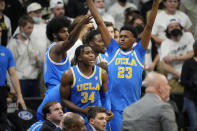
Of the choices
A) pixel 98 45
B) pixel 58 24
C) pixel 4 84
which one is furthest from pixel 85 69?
pixel 4 84

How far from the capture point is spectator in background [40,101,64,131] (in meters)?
7.18

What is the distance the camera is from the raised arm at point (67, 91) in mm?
7043

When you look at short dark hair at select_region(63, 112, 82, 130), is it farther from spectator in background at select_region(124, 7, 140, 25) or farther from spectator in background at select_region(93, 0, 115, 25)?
spectator in background at select_region(124, 7, 140, 25)

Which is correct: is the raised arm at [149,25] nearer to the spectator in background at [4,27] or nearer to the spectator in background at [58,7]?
the spectator in background at [58,7]

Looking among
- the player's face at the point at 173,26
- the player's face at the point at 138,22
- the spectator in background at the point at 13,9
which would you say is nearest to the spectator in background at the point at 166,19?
the player's face at the point at 138,22

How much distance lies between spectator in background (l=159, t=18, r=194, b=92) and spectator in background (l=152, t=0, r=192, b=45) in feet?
1.50

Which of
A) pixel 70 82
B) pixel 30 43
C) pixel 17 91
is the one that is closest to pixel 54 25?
pixel 70 82

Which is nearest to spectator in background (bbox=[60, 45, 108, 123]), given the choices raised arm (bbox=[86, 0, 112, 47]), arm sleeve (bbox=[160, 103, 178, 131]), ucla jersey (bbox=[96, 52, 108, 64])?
raised arm (bbox=[86, 0, 112, 47])

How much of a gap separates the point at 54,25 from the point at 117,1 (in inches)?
215

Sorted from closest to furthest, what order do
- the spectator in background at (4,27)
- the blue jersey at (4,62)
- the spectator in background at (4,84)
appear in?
1. the spectator in background at (4,84)
2. the blue jersey at (4,62)
3. the spectator in background at (4,27)

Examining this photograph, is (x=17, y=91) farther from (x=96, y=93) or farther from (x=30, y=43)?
(x=96, y=93)

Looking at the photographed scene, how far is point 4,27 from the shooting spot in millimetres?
11383

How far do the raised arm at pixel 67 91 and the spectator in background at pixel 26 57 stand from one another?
3.91m

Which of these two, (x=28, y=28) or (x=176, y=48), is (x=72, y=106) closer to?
(x=28, y=28)
